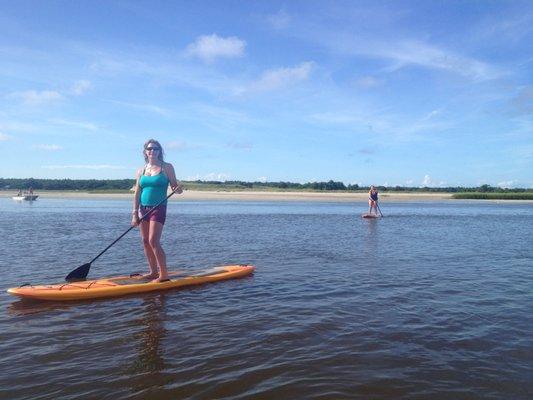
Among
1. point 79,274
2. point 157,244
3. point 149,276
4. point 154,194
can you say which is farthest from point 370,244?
point 79,274

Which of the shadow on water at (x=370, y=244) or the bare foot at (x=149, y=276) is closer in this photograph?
the bare foot at (x=149, y=276)

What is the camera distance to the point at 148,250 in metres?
8.66

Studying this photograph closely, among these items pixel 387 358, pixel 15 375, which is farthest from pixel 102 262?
pixel 387 358

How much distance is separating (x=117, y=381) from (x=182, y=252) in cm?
898

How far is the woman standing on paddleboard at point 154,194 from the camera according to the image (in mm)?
8164

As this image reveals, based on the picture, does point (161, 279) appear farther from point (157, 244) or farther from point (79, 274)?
point (79, 274)

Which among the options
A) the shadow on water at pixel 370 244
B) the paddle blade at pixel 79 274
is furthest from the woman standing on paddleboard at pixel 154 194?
the shadow on water at pixel 370 244

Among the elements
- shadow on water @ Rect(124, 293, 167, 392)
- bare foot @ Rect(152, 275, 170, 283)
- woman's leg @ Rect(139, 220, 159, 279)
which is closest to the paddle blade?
woman's leg @ Rect(139, 220, 159, 279)

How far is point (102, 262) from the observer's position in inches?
443

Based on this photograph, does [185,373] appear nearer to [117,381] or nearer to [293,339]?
[117,381]

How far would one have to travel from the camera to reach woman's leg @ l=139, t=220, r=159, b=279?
8.34 metres

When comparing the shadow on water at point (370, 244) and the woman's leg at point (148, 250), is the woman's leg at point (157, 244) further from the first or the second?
the shadow on water at point (370, 244)

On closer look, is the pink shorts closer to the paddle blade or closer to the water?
the water

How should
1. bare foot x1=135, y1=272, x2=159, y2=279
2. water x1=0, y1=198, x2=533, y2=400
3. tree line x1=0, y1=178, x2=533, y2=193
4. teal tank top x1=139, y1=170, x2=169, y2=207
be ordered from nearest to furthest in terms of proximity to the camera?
1. water x1=0, y1=198, x2=533, y2=400
2. teal tank top x1=139, y1=170, x2=169, y2=207
3. bare foot x1=135, y1=272, x2=159, y2=279
4. tree line x1=0, y1=178, x2=533, y2=193
